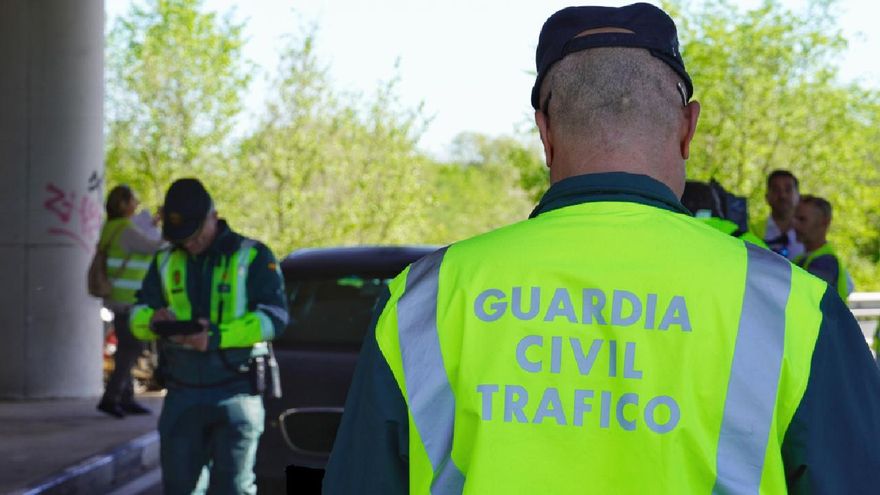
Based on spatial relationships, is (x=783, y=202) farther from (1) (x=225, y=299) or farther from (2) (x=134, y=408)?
(2) (x=134, y=408)

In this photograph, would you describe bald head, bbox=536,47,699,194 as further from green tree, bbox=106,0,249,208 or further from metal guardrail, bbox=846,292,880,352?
green tree, bbox=106,0,249,208

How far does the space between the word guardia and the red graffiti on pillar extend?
41.3 feet

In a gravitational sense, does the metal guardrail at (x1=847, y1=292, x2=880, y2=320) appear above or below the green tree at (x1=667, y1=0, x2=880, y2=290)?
below

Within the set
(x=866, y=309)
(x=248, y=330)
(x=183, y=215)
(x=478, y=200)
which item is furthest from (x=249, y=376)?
(x=478, y=200)

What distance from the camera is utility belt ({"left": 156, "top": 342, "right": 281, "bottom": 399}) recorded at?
661cm

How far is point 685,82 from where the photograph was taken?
2.30m

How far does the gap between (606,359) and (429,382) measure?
9.6 inches

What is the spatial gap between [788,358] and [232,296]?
16.0ft

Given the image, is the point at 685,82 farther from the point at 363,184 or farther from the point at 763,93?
the point at 763,93

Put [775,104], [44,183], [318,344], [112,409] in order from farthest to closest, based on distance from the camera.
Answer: [775,104] → [44,183] → [112,409] → [318,344]

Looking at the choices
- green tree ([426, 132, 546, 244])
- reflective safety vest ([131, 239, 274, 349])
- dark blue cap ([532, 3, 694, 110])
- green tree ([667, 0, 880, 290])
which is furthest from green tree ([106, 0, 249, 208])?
dark blue cap ([532, 3, 694, 110])

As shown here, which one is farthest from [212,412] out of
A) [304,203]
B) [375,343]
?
[304,203]

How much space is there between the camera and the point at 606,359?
2.07 meters

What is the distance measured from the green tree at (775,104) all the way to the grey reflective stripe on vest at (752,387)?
36158 mm
